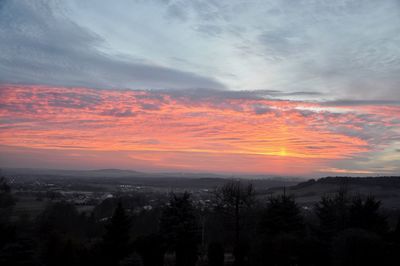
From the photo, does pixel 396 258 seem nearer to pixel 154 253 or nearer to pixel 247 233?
pixel 154 253

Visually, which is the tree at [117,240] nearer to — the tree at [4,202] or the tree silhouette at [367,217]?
the tree silhouette at [367,217]

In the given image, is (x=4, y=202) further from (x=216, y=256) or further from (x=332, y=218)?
(x=332, y=218)

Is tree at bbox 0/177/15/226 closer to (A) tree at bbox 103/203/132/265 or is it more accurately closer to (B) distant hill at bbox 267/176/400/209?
(A) tree at bbox 103/203/132/265

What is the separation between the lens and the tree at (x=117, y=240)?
29.5 meters

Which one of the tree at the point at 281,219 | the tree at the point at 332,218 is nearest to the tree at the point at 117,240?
the tree at the point at 281,219

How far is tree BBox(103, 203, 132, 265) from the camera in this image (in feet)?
96.7

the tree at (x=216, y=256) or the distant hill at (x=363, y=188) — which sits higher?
the distant hill at (x=363, y=188)

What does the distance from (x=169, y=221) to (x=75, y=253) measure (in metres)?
7.71

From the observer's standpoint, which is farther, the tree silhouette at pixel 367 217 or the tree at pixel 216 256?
the tree silhouette at pixel 367 217

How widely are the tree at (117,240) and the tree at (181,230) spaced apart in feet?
9.77

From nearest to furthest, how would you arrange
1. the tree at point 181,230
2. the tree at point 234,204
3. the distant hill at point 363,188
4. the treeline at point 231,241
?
1. the treeline at point 231,241
2. the tree at point 181,230
3. the tree at point 234,204
4. the distant hill at point 363,188

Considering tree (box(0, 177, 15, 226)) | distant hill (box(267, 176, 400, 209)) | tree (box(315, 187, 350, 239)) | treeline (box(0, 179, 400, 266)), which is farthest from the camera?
distant hill (box(267, 176, 400, 209))

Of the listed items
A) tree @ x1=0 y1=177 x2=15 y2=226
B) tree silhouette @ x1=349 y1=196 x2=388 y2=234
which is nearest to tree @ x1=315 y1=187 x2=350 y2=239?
tree silhouette @ x1=349 y1=196 x2=388 y2=234

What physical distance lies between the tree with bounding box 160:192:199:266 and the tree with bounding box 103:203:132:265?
117 inches
